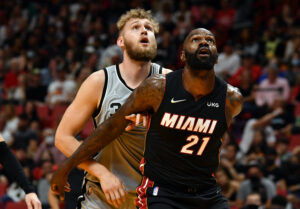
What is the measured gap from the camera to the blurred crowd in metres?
9.41

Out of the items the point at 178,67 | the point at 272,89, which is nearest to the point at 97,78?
the point at 272,89

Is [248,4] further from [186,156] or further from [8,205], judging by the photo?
[186,156]

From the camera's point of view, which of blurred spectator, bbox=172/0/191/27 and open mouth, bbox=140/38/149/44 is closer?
open mouth, bbox=140/38/149/44

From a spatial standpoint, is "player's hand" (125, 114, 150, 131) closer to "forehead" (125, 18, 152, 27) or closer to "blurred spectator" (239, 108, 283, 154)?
"forehead" (125, 18, 152, 27)

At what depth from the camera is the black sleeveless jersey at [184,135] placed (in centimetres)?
366

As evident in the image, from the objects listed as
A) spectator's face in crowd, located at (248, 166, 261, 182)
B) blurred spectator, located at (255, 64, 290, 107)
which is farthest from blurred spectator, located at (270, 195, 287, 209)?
blurred spectator, located at (255, 64, 290, 107)

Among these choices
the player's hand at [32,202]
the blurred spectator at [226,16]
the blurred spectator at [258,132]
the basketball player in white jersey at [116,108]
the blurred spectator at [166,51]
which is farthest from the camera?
the blurred spectator at [226,16]

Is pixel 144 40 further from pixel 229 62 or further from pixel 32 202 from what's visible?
pixel 229 62

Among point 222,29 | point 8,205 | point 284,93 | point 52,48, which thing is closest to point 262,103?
point 284,93

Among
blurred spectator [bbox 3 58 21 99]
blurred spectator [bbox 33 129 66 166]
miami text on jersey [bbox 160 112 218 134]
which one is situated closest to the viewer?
miami text on jersey [bbox 160 112 218 134]

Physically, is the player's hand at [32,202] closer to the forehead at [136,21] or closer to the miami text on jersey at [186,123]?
the miami text on jersey at [186,123]

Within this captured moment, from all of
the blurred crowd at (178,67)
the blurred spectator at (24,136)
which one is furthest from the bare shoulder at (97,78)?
the blurred spectator at (24,136)

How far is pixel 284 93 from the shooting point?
429 inches

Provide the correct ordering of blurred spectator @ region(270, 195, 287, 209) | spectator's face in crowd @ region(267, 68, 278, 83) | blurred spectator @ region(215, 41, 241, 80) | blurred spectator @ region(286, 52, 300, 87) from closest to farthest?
blurred spectator @ region(270, 195, 287, 209), spectator's face in crowd @ region(267, 68, 278, 83), blurred spectator @ region(286, 52, 300, 87), blurred spectator @ region(215, 41, 241, 80)
